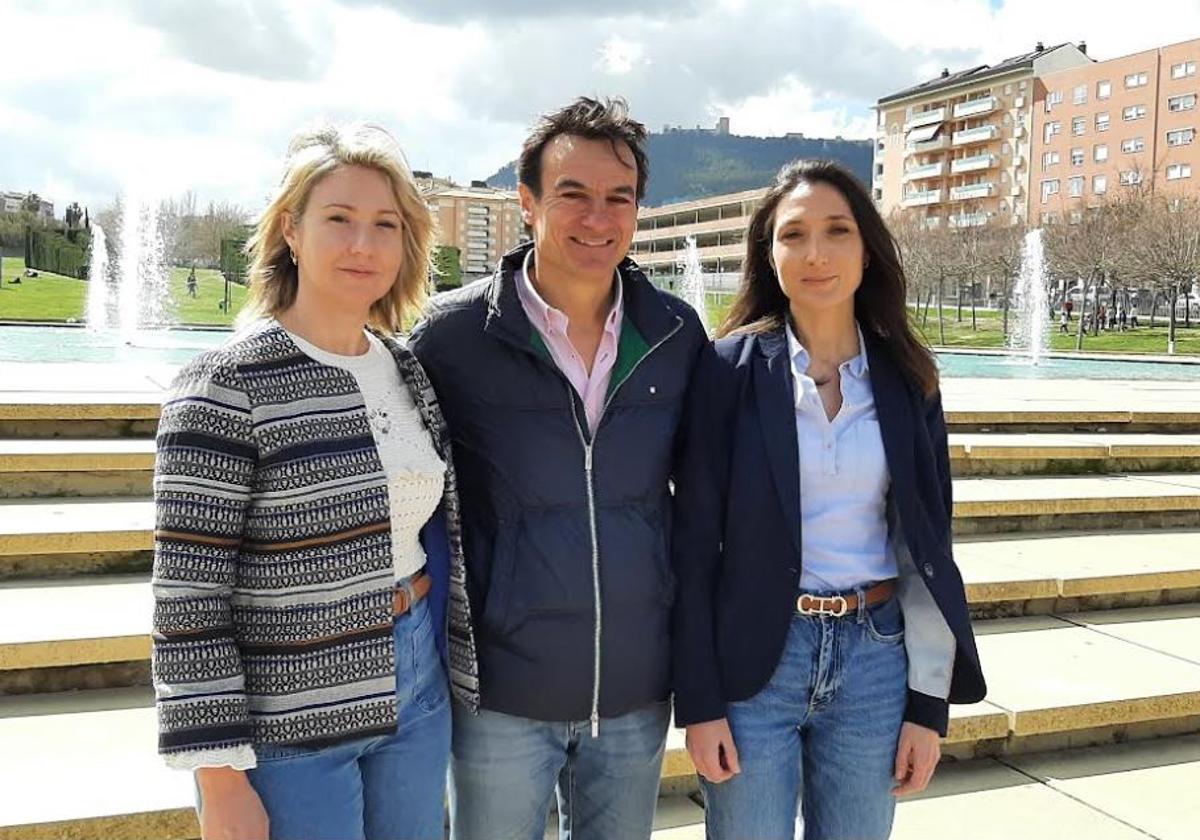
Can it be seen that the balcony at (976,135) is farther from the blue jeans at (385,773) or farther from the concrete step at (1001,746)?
the blue jeans at (385,773)

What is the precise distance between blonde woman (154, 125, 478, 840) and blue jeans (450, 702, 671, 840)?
0.14 meters

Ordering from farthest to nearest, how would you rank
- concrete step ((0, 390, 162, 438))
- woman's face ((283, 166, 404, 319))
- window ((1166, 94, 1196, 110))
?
window ((1166, 94, 1196, 110)), concrete step ((0, 390, 162, 438)), woman's face ((283, 166, 404, 319))

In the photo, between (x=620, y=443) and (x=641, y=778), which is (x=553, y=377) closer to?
(x=620, y=443)

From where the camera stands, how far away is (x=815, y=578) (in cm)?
234

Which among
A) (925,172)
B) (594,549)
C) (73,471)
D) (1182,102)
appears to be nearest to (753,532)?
(594,549)

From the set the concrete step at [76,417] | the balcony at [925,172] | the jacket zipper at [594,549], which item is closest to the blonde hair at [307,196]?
the jacket zipper at [594,549]

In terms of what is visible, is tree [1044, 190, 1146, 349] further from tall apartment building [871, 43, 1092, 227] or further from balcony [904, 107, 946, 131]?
balcony [904, 107, 946, 131]

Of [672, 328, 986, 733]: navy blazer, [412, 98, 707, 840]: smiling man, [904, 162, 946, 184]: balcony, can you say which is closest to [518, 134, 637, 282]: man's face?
[412, 98, 707, 840]: smiling man

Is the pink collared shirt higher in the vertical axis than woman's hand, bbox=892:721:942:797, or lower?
higher

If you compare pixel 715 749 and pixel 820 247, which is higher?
pixel 820 247

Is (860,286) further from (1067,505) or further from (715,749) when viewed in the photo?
(1067,505)

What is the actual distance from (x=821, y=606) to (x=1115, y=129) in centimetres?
8484

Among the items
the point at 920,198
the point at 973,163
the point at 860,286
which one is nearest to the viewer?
the point at 860,286

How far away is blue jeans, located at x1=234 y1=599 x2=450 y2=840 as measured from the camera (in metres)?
1.90
